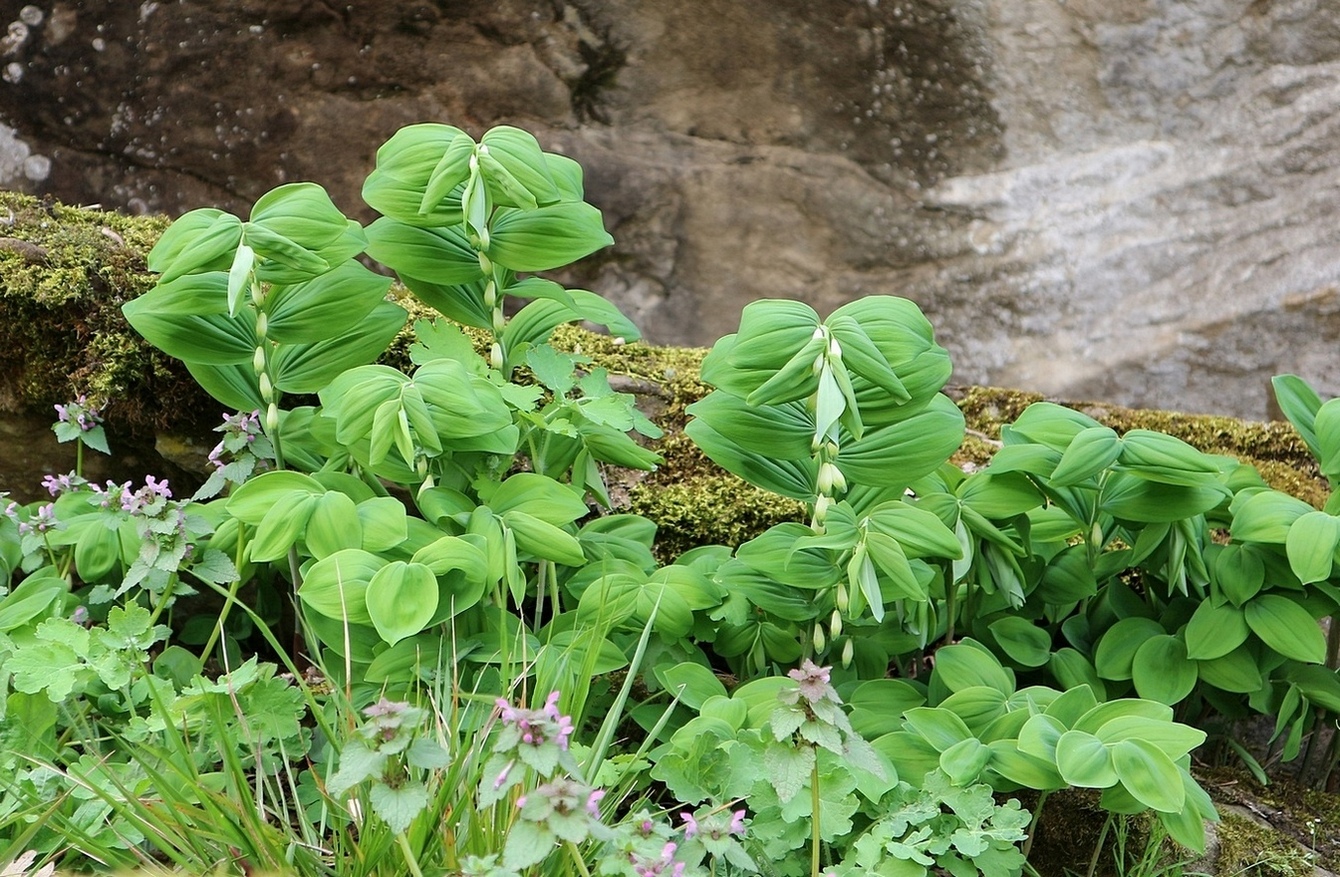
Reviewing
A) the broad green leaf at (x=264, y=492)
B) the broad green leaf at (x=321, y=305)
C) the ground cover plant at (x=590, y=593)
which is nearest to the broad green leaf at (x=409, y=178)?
the ground cover plant at (x=590, y=593)

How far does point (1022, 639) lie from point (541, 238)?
0.95m

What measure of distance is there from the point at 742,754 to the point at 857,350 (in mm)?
508

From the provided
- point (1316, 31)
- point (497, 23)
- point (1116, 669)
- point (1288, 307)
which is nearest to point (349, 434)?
point (1116, 669)

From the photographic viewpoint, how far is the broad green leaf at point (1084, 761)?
125 centimetres

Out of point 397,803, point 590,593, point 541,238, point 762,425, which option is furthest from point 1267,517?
point 397,803

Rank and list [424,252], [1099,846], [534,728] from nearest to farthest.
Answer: [534,728] < [1099,846] < [424,252]

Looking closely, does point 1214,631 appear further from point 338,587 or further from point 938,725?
point 338,587

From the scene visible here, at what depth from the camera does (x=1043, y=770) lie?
1.33 meters

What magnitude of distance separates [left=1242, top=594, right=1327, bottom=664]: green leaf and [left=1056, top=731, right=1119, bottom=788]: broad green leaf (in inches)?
16.8

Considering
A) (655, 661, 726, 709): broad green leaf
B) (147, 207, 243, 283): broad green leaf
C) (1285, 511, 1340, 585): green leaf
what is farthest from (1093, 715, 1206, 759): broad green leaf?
(147, 207, 243, 283): broad green leaf

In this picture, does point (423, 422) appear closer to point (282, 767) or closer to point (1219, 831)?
point (282, 767)

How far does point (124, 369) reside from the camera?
6.62 feet

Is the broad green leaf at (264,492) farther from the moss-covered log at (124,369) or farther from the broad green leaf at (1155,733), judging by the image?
the broad green leaf at (1155,733)

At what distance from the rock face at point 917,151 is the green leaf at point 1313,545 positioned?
100 inches
